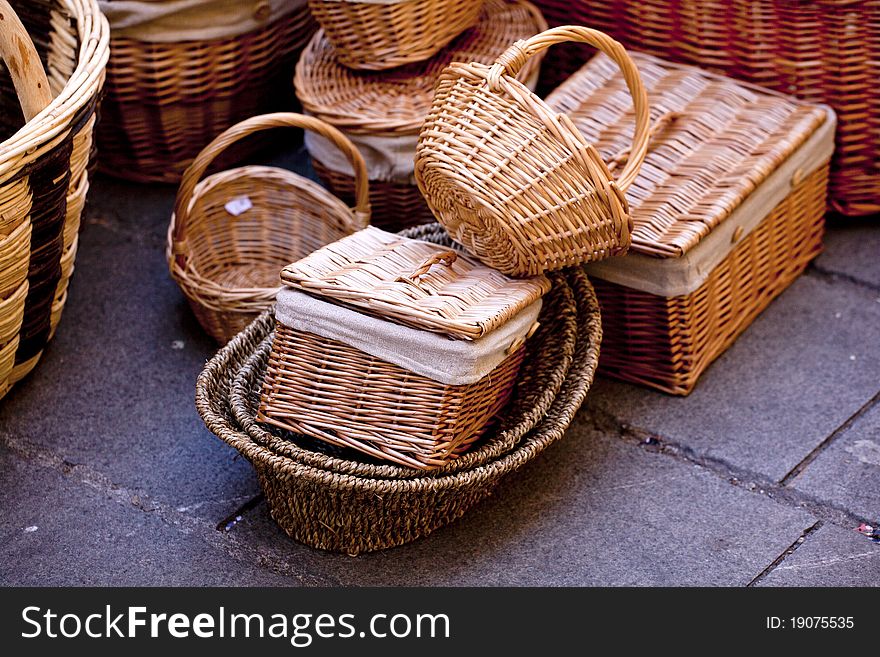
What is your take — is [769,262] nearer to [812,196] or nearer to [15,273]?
[812,196]

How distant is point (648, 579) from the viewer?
1.88 meters

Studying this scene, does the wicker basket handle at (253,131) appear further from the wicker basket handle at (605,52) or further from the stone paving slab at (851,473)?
the stone paving slab at (851,473)

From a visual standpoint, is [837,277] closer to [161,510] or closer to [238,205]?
[238,205]

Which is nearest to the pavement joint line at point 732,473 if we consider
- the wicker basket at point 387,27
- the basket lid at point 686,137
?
the basket lid at point 686,137

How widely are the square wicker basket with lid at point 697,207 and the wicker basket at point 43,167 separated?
93 centimetres

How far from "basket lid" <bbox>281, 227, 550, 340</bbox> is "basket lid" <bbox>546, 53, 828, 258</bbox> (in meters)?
0.32

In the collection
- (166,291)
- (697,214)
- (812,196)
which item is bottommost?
(166,291)

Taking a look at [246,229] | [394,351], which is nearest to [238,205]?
[246,229]

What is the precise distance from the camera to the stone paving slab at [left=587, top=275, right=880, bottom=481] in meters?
2.16

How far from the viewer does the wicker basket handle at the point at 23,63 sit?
201cm

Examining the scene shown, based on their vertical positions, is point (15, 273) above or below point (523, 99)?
below

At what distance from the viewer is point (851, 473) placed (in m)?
2.08

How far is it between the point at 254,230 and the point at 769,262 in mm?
1103

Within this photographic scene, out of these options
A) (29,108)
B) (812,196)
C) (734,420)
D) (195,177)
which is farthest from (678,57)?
(29,108)
